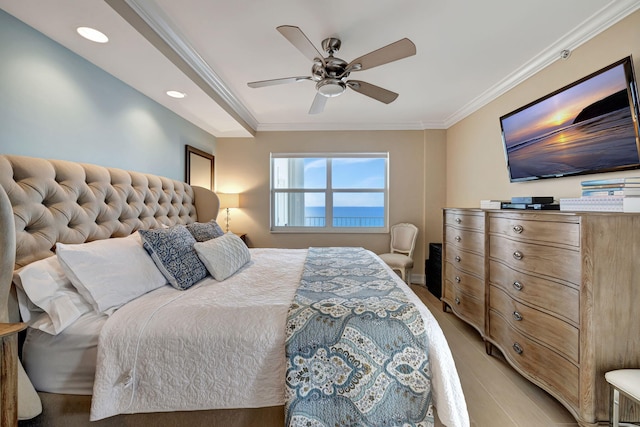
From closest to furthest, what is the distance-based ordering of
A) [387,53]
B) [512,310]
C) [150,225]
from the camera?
[387,53] → [512,310] → [150,225]

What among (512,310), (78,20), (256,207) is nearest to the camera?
(78,20)

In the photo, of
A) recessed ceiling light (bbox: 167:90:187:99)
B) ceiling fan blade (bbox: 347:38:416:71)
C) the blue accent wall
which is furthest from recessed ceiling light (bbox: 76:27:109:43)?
ceiling fan blade (bbox: 347:38:416:71)

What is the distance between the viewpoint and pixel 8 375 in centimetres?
89

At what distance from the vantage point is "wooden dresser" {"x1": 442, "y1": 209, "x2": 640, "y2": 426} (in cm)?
127

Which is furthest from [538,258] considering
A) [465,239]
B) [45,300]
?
[45,300]

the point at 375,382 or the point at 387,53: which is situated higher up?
the point at 387,53

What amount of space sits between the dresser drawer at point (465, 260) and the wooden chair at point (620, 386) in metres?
0.96

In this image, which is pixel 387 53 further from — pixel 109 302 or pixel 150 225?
pixel 150 225

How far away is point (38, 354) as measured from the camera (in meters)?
1.11

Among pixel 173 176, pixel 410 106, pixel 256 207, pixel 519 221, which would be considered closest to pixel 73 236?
pixel 173 176

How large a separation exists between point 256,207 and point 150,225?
1911 mm

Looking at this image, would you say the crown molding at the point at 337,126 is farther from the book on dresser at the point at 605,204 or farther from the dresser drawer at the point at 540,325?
the dresser drawer at the point at 540,325

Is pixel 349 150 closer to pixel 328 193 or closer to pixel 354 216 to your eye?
pixel 328 193

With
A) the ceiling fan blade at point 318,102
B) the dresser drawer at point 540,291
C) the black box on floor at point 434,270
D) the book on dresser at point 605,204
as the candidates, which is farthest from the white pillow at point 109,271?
the black box on floor at point 434,270
